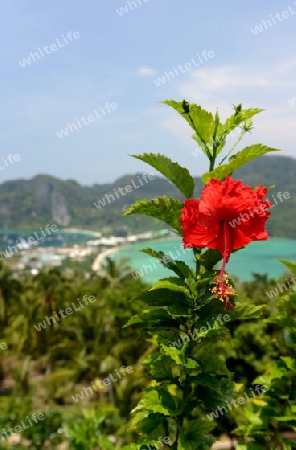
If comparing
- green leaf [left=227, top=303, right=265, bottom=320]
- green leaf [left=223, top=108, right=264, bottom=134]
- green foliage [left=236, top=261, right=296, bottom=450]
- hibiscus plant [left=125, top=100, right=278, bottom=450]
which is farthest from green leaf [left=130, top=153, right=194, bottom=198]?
Answer: green foliage [left=236, top=261, right=296, bottom=450]

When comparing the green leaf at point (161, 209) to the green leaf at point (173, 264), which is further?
the green leaf at point (173, 264)

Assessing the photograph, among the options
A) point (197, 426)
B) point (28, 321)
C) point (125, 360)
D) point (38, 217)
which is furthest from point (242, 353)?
point (38, 217)

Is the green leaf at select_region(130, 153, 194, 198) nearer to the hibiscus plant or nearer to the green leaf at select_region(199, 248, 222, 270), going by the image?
the hibiscus plant

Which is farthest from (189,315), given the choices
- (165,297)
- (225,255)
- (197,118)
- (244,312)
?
(197,118)

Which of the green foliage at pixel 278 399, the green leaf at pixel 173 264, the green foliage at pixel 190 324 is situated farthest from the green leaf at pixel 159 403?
the green foliage at pixel 278 399

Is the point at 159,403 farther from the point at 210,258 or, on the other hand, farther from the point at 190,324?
the point at 210,258

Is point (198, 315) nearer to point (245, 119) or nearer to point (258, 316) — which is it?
point (258, 316)

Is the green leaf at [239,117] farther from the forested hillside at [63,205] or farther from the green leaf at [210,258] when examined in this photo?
the forested hillside at [63,205]
